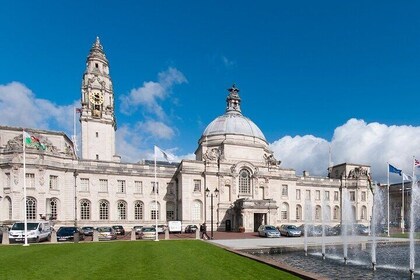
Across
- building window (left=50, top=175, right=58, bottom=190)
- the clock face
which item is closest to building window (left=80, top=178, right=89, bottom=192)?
building window (left=50, top=175, right=58, bottom=190)

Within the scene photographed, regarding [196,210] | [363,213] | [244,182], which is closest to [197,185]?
[196,210]

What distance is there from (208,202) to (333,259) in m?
36.8

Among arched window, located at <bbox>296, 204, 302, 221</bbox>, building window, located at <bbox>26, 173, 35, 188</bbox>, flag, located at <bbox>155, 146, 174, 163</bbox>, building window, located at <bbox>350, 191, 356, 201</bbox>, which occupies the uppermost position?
flag, located at <bbox>155, 146, 174, 163</bbox>

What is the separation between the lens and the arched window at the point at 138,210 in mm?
56688

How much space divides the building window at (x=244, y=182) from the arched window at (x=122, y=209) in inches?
872

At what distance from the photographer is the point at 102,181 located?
55.0 meters

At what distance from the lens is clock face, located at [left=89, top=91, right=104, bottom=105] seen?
65694 millimetres

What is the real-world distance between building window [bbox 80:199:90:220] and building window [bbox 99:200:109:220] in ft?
6.60

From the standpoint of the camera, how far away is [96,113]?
66.0 m

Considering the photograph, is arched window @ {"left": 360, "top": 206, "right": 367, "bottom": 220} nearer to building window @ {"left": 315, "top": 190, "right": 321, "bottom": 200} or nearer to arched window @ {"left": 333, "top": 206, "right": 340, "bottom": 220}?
arched window @ {"left": 333, "top": 206, "right": 340, "bottom": 220}

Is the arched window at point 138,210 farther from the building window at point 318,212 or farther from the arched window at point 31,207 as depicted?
the building window at point 318,212

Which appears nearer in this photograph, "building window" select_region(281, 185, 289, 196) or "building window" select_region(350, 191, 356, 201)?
"building window" select_region(281, 185, 289, 196)

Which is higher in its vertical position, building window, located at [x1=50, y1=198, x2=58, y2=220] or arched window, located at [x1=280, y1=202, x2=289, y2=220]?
building window, located at [x1=50, y1=198, x2=58, y2=220]

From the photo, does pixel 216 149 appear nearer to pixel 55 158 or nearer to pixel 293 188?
pixel 293 188
